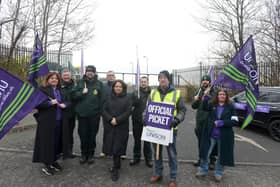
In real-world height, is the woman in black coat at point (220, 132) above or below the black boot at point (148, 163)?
above

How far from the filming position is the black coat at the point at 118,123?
4.19 meters

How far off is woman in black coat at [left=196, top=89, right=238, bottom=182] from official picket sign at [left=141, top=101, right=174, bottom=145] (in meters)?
0.85

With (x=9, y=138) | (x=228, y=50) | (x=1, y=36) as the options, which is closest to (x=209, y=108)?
(x=9, y=138)

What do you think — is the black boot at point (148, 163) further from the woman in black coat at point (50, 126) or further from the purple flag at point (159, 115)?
the woman in black coat at point (50, 126)

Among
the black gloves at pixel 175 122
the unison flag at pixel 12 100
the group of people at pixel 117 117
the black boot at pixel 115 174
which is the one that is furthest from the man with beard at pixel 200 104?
the unison flag at pixel 12 100

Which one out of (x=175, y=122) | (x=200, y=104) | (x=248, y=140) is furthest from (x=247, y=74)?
(x=248, y=140)

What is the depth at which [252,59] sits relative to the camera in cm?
415

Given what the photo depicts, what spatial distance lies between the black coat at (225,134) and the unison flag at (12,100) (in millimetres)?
3030

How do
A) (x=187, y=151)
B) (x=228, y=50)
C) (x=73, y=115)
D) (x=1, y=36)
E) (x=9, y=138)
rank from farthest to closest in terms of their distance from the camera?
(x=228, y=50) → (x=1, y=36) → (x=9, y=138) → (x=187, y=151) → (x=73, y=115)

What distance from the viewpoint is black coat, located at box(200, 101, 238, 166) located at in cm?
403

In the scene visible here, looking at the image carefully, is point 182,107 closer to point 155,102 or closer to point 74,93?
point 155,102

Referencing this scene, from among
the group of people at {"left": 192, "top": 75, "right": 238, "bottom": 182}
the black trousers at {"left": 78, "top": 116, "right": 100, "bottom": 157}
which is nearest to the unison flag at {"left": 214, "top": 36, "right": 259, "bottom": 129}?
the group of people at {"left": 192, "top": 75, "right": 238, "bottom": 182}

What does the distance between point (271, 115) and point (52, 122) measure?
637cm

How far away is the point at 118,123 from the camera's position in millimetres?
4184
